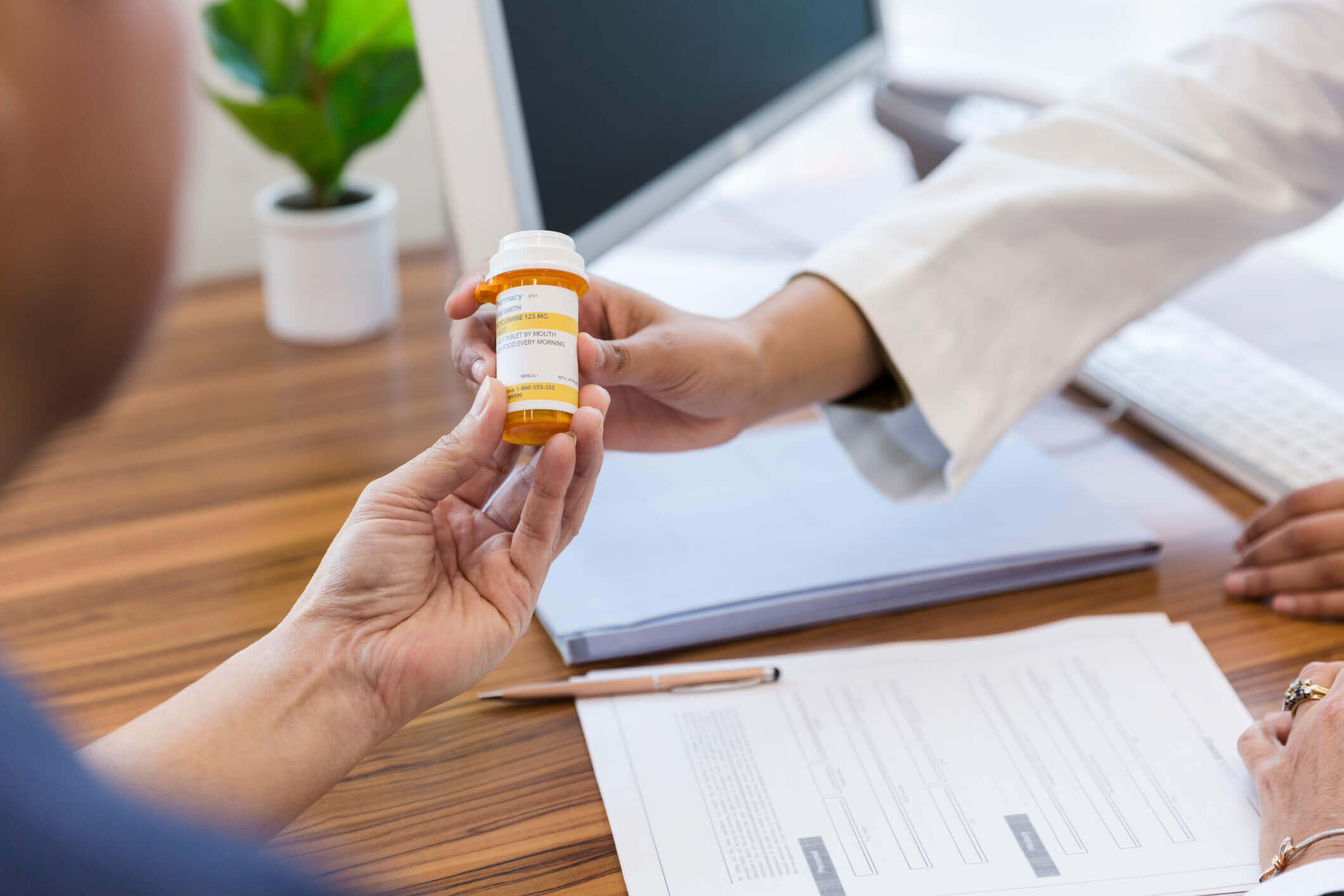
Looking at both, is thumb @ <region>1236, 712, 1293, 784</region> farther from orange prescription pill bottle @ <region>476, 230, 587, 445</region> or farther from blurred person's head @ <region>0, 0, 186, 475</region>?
blurred person's head @ <region>0, 0, 186, 475</region>

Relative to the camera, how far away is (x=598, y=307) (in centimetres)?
69

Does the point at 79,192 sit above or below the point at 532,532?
→ above

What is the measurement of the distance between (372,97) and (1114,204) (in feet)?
2.14

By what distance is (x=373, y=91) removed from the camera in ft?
3.34

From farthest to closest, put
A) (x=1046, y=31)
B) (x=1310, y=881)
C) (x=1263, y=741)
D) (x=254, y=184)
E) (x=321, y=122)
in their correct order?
1. (x=1046, y=31)
2. (x=254, y=184)
3. (x=321, y=122)
4. (x=1263, y=741)
5. (x=1310, y=881)

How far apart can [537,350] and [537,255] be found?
0.17ft

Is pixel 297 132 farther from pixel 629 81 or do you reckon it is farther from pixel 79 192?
pixel 79 192

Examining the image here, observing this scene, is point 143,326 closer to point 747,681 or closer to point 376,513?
point 376,513

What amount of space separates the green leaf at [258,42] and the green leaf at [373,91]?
4 cm

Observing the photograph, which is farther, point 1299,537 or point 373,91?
point 373,91

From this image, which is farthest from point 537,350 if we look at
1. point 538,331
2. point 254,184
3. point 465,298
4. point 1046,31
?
point 1046,31

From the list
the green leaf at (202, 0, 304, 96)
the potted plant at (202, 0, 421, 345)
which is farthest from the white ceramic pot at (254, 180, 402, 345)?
the green leaf at (202, 0, 304, 96)

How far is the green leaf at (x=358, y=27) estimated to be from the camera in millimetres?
1002

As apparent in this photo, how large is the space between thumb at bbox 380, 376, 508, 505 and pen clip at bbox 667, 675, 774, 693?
184 mm
